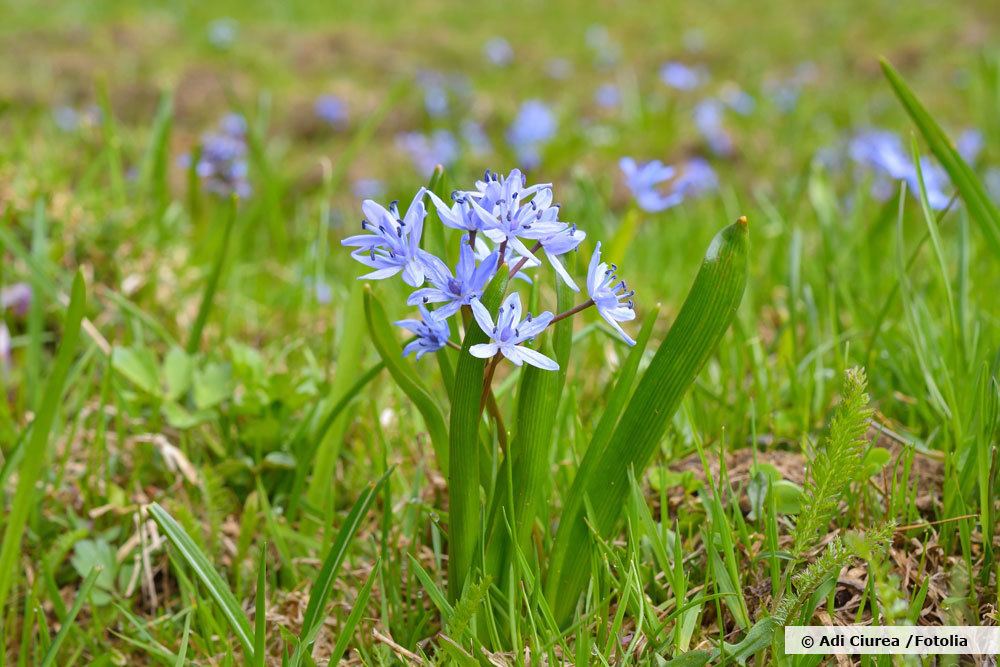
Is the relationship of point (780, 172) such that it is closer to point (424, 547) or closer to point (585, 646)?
point (424, 547)

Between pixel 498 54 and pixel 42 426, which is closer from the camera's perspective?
pixel 42 426

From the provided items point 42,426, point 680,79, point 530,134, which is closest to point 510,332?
point 42,426

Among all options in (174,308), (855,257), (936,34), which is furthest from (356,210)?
(936,34)

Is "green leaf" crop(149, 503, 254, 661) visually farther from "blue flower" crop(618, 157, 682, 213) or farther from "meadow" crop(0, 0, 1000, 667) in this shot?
"blue flower" crop(618, 157, 682, 213)

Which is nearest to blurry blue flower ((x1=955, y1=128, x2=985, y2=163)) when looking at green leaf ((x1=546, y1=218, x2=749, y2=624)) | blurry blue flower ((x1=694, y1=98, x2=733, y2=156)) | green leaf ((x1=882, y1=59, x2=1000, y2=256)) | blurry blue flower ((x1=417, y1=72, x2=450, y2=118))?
blurry blue flower ((x1=694, y1=98, x2=733, y2=156))

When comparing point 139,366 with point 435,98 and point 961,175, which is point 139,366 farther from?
point 435,98

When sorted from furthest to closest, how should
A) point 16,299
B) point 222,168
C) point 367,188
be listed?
1. point 367,188
2. point 222,168
3. point 16,299
